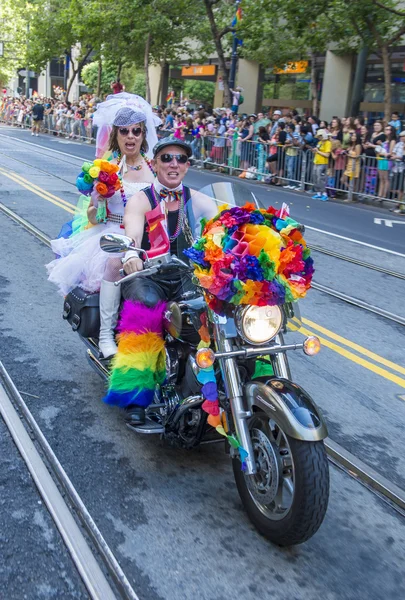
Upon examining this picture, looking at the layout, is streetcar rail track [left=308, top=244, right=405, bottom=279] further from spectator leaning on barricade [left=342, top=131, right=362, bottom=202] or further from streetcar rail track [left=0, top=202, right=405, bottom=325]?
spectator leaning on barricade [left=342, top=131, right=362, bottom=202]

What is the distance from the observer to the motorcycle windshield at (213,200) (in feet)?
11.7

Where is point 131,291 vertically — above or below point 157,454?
above

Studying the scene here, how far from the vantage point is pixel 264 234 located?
3.07m

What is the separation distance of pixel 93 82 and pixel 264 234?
6007cm

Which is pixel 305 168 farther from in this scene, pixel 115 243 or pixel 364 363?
pixel 115 243

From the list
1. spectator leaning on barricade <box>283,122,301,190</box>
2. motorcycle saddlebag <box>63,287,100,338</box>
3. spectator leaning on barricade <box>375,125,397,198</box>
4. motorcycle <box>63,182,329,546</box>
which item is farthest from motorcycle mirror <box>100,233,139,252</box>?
spectator leaning on barricade <box>283,122,301,190</box>

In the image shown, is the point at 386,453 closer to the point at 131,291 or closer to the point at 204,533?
the point at 204,533

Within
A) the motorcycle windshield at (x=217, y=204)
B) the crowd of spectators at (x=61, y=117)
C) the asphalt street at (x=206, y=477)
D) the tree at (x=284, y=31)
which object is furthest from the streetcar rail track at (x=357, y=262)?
the crowd of spectators at (x=61, y=117)

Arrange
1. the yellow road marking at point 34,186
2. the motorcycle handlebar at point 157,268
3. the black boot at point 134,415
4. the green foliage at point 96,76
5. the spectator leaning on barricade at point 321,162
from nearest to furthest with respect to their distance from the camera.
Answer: the motorcycle handlebar at point 157,268 < the black boot at point 134,415 < the yellow road marking at point 34,186 < the spectator leaning on barricade at point 321,162 < the green foliage at point 96,76

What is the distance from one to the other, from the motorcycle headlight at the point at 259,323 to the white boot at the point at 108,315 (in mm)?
1358

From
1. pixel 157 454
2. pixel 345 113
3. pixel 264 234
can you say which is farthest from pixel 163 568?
pixel 345 113

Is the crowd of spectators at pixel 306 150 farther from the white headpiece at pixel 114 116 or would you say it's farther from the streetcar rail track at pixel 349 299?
the white headpiece at pixel 114 116

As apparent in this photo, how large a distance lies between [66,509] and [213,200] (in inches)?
71.8

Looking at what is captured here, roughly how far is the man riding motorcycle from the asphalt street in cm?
36
